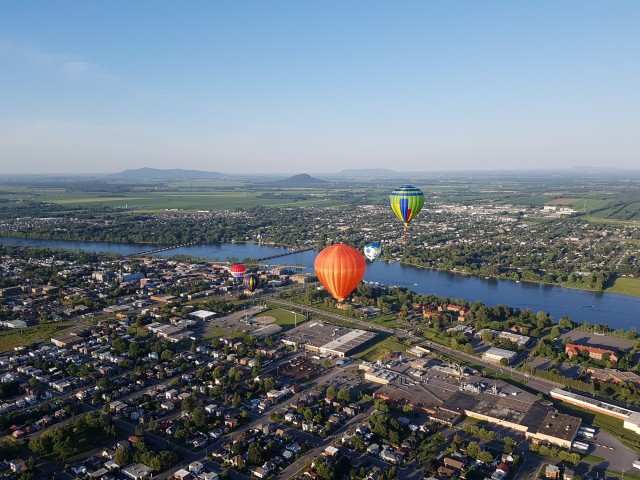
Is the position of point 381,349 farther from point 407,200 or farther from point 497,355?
point 407,200

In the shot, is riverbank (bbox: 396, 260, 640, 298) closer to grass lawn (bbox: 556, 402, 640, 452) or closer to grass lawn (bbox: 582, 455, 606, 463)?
grass lawn (bbox: 556, 402, 640, 452)

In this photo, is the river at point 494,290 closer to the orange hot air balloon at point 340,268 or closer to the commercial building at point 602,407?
the commercial building at point 602,407

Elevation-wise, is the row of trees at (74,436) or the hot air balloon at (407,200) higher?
the hot air balloon at (407,200)

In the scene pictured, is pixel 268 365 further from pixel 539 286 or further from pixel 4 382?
pixel 539 286

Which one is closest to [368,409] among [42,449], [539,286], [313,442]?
[313,442]

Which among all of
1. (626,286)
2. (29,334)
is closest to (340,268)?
(29,334)

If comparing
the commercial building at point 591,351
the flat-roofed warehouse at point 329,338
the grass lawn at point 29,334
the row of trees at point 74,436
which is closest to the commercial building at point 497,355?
the commercial building at point 591,351
